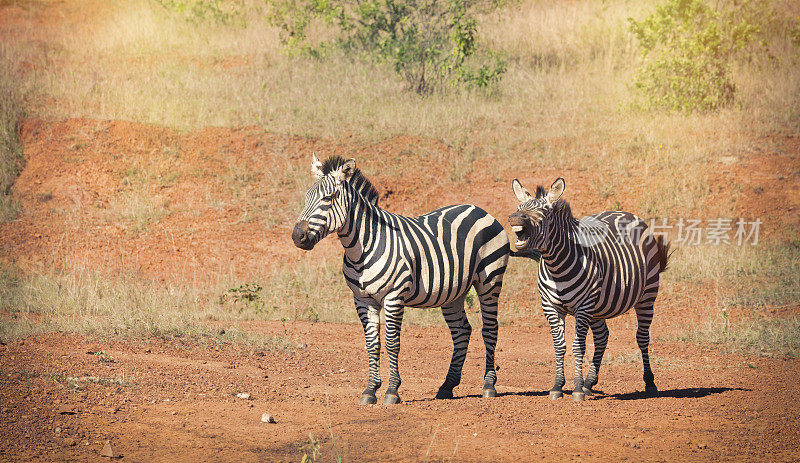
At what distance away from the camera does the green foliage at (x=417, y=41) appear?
2059 centimetres

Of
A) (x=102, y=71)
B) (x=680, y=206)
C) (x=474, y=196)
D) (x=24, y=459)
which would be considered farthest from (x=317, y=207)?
(x=102, y=71)

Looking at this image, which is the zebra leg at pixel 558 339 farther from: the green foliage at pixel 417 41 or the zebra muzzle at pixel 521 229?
the green foliage at pixel 417 41

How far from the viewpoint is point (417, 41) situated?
2136 cm

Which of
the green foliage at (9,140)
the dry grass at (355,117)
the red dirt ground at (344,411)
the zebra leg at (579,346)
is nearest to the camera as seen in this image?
the red dirt ground at (344,411)

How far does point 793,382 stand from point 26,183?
15.9 m

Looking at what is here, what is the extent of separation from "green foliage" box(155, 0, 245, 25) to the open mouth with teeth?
69.2 feet

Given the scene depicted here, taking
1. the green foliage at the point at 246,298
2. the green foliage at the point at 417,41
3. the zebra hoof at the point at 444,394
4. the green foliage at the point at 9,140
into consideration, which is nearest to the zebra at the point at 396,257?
the zebra hoof at the point at 444,394

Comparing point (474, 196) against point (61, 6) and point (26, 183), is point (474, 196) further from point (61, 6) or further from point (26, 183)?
point (61, 6)

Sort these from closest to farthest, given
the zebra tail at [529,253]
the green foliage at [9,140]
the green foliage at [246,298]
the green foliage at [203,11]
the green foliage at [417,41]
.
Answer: the zebra tail at [529,253], the green foliage at [246,298], the green foliage at [9,140], the green foliage at [417,41], the green foliage at [203,11]

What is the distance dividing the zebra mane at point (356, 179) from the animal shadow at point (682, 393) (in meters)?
3.28

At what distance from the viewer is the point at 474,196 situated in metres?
16.5

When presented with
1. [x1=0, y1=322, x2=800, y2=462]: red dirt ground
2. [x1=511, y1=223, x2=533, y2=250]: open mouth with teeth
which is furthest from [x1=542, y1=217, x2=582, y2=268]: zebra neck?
[x1=0, y1=322, x2=800, y2=462]: red dirt ground

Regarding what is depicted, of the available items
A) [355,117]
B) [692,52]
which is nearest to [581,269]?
[355,117]

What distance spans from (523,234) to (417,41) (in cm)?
1545
